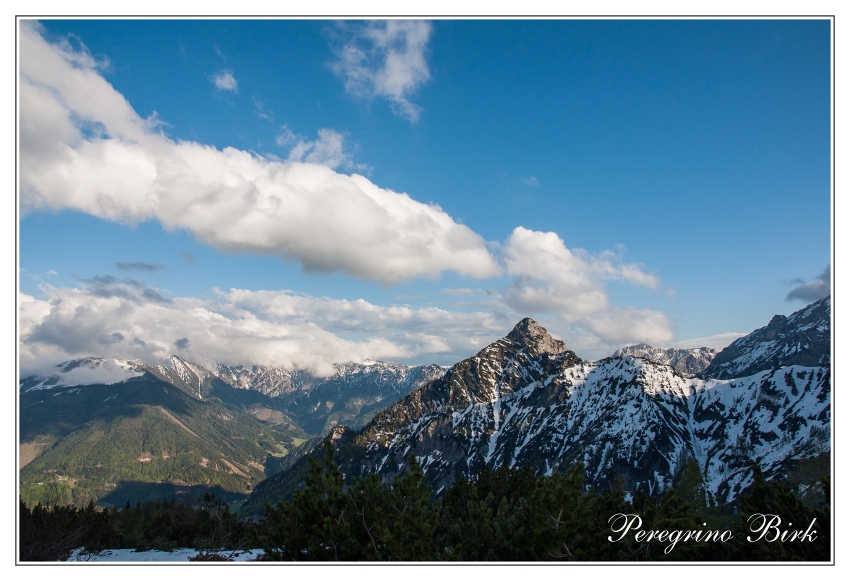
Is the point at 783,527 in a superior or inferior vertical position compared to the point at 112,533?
superior

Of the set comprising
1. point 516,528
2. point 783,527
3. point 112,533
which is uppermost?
point 783,527

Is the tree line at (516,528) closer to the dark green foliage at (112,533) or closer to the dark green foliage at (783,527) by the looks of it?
the dark green foliage at (783,527)

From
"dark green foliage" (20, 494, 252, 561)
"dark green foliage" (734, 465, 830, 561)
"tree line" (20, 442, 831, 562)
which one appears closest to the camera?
"dark green foliage" (734, 465, 830, 561)

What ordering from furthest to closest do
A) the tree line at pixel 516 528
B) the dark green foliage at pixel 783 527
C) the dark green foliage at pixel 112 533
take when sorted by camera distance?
the dark green foliage at pixel 112 533 < the tree line at pixel 516 528 < the dark green foliage at pixel 783 527

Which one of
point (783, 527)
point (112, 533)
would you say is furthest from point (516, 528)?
point (112, 533)

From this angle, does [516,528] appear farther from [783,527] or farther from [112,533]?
[112,533]

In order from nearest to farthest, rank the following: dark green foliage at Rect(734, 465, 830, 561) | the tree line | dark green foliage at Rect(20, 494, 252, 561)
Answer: dark green foliage at Rect(734, 465, 830, 561) → the tree line → dark green foliage at Rect(20, 494, 252, 561)

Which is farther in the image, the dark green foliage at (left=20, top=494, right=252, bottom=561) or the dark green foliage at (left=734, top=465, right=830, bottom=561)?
the dark green foliage at (left=20, top=494, right=252, bottom=561)

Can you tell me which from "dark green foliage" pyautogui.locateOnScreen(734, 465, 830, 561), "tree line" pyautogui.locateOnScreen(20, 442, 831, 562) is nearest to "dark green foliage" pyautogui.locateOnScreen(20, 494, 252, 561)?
"tree line" pyautogui.locateOnScreen(20, 442, 831, 562)

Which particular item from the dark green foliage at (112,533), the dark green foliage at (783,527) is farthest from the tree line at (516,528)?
the dark green foliage at (112,533)

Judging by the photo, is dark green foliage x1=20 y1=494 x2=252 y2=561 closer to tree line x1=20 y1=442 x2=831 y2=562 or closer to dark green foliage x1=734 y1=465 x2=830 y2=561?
tree line x1=20 y1=442 x2=831 y2=562

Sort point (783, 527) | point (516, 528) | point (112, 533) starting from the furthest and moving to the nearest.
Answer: point (112, 533) → point (516, 528) → point (783, 527)

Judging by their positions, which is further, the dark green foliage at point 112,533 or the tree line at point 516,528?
the dark green foliage at point 112,533

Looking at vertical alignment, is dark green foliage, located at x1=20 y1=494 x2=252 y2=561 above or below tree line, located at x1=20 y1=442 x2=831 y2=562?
below
